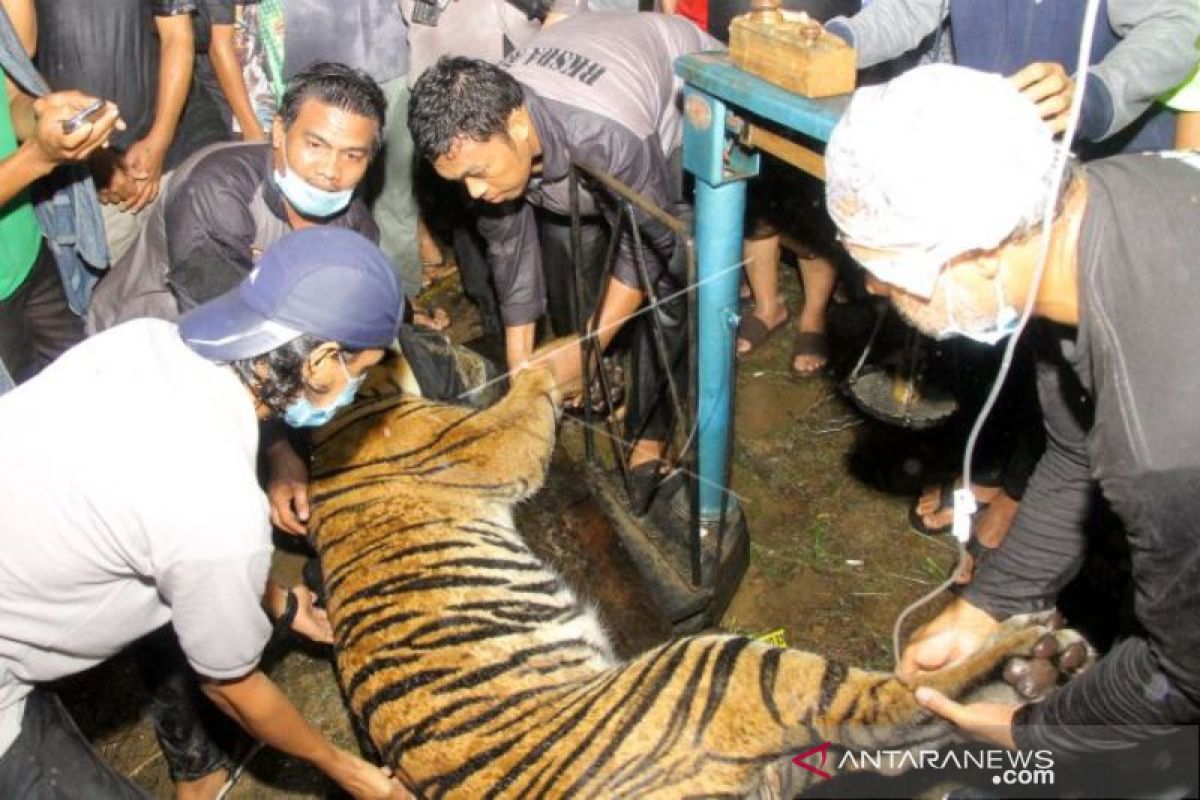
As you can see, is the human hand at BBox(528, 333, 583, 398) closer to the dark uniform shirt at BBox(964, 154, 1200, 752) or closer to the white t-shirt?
the white t-shirt

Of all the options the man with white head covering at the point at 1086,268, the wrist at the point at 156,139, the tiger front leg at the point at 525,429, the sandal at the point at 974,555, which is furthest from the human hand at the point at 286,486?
the sandal at the point at 974,555

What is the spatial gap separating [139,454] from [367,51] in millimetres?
3001

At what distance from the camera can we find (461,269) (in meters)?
4.98

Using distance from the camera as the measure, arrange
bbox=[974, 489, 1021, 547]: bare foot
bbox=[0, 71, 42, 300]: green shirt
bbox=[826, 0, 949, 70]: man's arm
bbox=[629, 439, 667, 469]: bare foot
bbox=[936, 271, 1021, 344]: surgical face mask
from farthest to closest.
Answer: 1. bbox=[629, 439, 667, 469]: bare foot
2. bbox=[974, 489, 1021, 547]: bare foot
3. bbox=[0, 71, 42, 300]: green shirt
4. bbox=[826, 0, 949, 70]: man's arm
5. bbox=[936, 271, 1021, 344]: surgical face mask

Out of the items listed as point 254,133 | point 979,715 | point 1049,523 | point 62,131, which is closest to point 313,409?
point 62,131

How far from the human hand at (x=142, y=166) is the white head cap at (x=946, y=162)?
11.1 ft

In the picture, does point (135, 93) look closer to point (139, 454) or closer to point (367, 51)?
point (367, 51)

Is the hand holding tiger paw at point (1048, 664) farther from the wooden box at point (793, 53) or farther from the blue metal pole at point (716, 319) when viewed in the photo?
the wooden box at point (793, 53)

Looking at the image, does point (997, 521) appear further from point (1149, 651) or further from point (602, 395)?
point (1149, 651)

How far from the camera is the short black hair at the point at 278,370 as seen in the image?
2.05m

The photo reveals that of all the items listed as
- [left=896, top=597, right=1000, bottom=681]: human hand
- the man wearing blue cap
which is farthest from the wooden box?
[left=896, top=597, right=1000, bottom=681]: human hand

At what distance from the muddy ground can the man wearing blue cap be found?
4.24 feet

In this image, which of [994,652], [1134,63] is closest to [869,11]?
[1134,63]

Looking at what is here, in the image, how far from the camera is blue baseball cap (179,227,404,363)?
6.64ft
